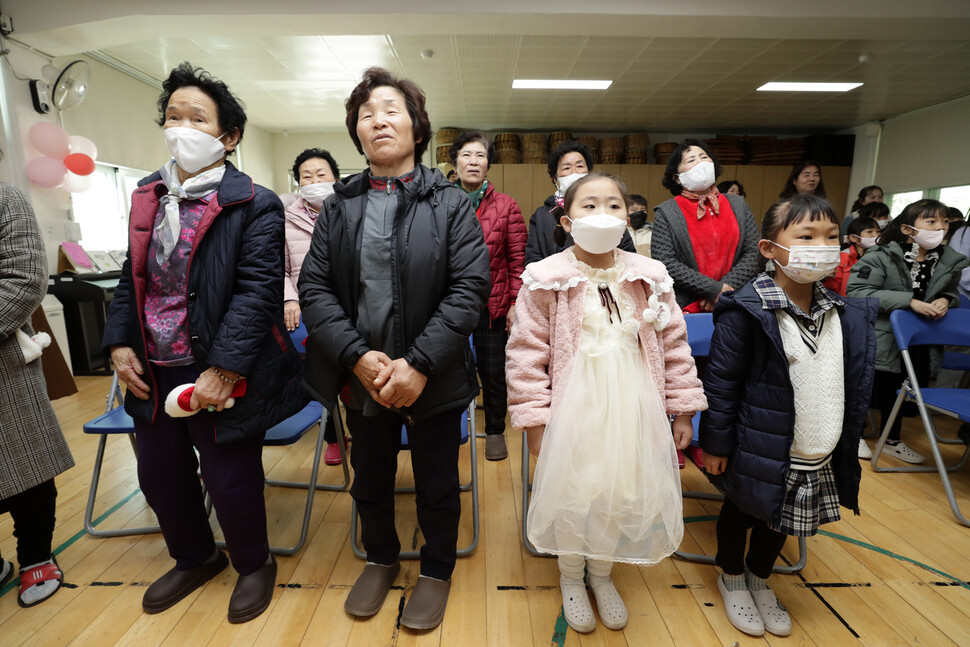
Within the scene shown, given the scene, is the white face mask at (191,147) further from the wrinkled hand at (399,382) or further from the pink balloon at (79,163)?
the pink balloon at (79,163)

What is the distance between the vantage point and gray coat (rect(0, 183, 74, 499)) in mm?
1550

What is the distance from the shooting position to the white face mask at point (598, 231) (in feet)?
4.72

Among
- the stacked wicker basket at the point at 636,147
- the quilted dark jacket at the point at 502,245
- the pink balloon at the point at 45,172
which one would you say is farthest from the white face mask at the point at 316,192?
the stacked wicker basket at the point at 636,147

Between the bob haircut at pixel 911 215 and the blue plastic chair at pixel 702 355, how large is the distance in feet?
5.10

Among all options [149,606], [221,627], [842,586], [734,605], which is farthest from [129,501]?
[842,586]

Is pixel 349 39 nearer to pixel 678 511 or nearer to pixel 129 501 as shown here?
pixel 129 501

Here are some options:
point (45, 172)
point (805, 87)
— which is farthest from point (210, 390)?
point (805, 87)

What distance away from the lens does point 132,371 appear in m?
1.56

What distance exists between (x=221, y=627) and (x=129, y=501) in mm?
1223

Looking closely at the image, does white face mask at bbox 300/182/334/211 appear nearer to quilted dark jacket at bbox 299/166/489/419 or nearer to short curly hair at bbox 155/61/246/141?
short curly hair at bbox 155/61/246/141

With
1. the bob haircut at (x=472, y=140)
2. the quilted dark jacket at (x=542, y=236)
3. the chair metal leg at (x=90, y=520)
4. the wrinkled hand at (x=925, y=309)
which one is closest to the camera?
the chair metal leg at (x=90, y=520)

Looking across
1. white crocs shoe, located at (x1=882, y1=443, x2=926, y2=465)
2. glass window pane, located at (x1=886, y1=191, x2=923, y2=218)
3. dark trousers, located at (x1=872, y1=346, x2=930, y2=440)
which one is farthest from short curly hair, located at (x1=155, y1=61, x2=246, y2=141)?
glass window pane, located at (x1=886, y1=191, x2=923, y2=218)

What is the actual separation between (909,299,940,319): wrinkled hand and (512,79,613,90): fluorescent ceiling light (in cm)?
439

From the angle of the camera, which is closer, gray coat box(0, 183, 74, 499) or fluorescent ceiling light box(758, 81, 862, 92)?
gray coat box(0, 183, 74, 499)
